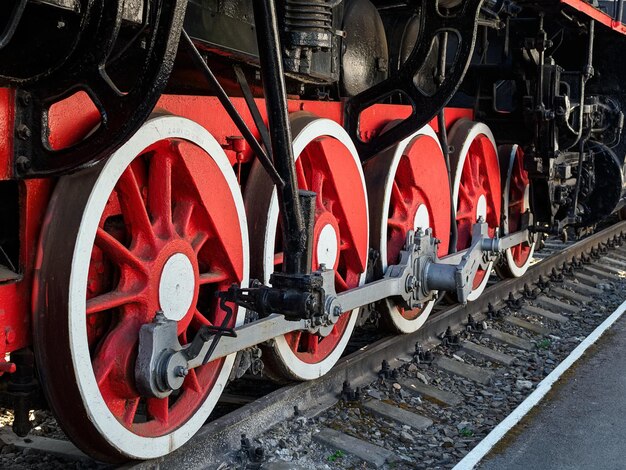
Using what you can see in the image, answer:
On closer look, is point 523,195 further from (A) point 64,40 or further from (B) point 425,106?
(A) point 64,40

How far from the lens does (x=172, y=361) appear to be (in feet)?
9.34

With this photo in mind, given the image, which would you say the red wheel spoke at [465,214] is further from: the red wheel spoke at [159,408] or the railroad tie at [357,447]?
the red wheel spoke at [159,408]

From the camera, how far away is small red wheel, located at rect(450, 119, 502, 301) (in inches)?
221

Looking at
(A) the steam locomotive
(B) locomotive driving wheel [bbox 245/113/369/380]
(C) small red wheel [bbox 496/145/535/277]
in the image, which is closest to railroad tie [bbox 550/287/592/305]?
(C) small red wheel [bbox 496/145/535/277]

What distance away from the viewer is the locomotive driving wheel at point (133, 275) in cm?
251

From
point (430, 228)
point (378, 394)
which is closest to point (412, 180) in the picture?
point (430, 228)

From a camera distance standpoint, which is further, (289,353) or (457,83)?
(457,83)

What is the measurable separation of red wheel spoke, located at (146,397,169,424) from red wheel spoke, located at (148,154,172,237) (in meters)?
0.59

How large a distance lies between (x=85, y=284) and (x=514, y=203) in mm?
4800

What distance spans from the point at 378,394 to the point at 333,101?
1506 mm

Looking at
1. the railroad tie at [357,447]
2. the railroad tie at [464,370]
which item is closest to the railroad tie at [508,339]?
the railroad tie at [464,370]

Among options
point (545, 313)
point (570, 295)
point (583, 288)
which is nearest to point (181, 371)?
point (545, 313)

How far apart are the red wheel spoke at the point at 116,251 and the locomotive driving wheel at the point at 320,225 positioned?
0.81 metres

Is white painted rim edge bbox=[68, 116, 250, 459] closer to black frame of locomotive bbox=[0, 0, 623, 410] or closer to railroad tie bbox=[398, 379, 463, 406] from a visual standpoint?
black frame of locomotive bbox=[0, 0, 623, 410]
